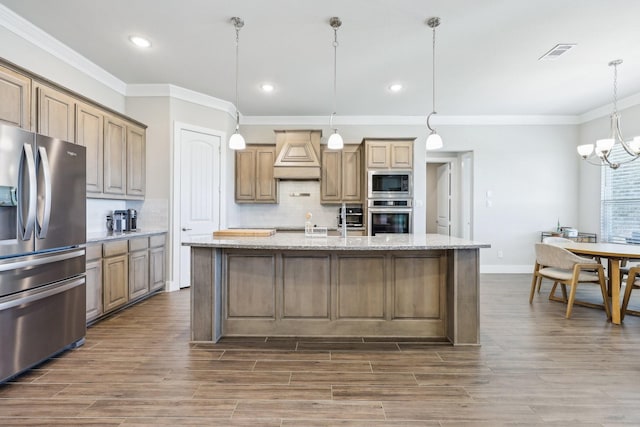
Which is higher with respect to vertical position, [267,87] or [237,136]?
[267,87]

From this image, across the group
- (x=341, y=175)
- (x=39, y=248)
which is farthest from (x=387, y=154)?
(x=39, y=248)

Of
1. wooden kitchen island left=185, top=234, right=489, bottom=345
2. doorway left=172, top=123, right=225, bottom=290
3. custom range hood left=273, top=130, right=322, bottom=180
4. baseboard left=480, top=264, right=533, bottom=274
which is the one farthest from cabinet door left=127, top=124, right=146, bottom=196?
baseboard left=480, top=264, right=533, bottom=274

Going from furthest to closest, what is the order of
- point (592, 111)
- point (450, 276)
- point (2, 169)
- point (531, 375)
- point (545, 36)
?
point (592, 111), point (545, 36), point (450, 276), point (531, 375), point (2, 169)

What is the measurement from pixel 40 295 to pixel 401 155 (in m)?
4.75

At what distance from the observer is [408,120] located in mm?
5879

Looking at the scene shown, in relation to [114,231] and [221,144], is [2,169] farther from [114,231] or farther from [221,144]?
[221,144]

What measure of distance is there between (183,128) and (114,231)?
1.71m

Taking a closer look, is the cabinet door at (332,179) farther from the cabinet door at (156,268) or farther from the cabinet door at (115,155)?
the cabinet door at (115,155)

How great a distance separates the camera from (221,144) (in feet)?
16.9

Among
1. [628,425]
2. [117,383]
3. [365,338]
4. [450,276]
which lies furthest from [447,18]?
[117,383]

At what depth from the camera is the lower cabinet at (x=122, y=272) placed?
314cm

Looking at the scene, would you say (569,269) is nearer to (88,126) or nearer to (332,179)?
(332,179)

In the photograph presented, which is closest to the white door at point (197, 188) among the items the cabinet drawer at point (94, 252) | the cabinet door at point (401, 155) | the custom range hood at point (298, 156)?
the custom range hood at point (298, 156)

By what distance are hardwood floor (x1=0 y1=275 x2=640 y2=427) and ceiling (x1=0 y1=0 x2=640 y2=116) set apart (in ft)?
9.47
